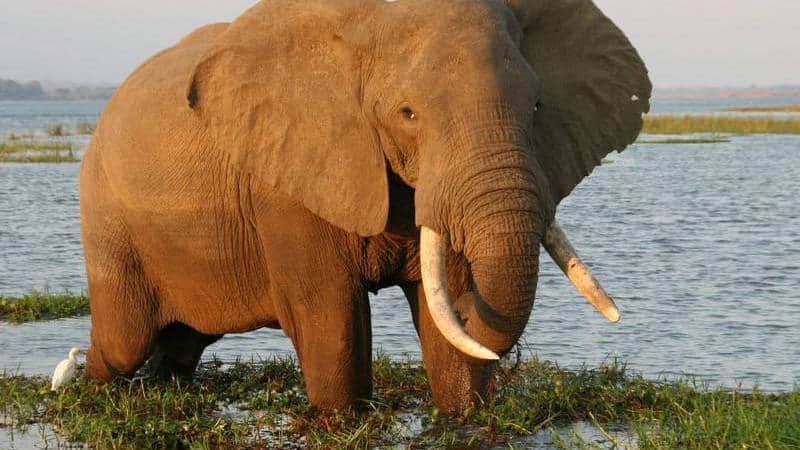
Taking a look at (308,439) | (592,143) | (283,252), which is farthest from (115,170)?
(592,143)

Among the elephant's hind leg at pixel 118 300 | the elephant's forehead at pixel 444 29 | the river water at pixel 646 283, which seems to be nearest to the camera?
the elephant's forehead at pixel 444 29

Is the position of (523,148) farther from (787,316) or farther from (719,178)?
(719,178)

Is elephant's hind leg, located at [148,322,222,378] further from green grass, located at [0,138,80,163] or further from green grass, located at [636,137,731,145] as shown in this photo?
green grass, located at [636,137,731,145]

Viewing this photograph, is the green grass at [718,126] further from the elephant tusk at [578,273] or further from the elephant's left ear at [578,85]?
the elephant tusk at [578,273]

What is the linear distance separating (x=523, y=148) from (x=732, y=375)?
418cm

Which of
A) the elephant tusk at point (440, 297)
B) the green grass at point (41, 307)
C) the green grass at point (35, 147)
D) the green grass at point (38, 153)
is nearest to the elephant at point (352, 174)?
the elephant tusk at point (440, 297)

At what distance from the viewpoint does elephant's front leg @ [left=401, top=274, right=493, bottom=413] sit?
6355 mm

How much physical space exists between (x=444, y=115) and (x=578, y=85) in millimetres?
1297

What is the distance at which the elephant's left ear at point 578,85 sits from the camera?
5.95 m

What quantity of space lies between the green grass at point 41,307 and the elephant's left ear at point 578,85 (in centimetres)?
585

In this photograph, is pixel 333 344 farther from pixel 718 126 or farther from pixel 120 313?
pixel 718 126

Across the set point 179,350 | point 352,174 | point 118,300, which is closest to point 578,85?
point 352,174

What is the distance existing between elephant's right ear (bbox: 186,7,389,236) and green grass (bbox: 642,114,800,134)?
43.5 meters

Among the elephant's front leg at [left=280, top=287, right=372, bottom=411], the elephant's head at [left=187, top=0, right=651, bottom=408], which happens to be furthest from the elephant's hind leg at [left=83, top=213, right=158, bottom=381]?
the elephant's head at [left=187, top=0, right=651, bottom=408]
